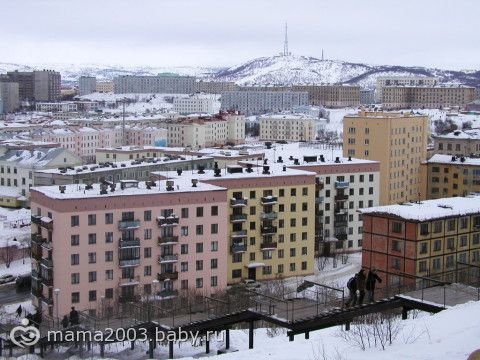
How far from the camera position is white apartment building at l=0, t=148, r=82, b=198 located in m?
44.3

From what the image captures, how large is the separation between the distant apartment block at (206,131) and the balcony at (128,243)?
4540 cm

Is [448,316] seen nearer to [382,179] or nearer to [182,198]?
[182,198]

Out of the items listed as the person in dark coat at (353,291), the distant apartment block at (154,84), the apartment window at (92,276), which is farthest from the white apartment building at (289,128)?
the distant apartment block at (154,84)

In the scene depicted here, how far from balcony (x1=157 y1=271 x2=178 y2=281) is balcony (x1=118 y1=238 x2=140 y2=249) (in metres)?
1.13

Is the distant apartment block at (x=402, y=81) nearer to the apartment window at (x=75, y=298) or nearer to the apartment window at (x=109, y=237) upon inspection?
the apartment window at (x=109, y=237)

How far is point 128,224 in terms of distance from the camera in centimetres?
2322

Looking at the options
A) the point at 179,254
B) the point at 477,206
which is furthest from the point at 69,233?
the point at 477,206

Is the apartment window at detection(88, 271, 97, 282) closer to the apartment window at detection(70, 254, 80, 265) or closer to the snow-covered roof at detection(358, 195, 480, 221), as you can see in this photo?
the apartment window at detection(70, 254, 80, 265)

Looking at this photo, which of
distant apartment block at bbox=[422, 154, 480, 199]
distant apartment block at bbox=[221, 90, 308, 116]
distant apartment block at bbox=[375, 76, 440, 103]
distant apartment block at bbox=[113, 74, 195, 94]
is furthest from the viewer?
distant apartment block at bbox=[113, 74, 195, 94]

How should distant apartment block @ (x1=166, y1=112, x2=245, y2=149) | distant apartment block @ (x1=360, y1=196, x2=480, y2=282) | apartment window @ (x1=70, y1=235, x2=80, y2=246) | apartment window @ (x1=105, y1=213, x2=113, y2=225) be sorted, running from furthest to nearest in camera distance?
distant apartment block @ (x1=166, y1=112, x2=245, y2=149)
apartment window @ (x1=105, y1=213, x2=113, y2=225)
distant apartment block @ (x1=360, y1=196, x2=480, y2=282)
apartment window @ (x1=70, y1=235, x2=80, y2=246)

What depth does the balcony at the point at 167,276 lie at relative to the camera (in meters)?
23.7

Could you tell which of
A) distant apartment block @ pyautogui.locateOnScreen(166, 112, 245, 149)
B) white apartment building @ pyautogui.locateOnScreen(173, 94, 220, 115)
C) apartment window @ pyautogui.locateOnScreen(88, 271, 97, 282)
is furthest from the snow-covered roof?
white apartment building @ pyautogui.locateOnScreen(173, 94, 220, 115)

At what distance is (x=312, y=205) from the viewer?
2864 cm

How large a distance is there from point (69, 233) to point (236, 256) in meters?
6.24
